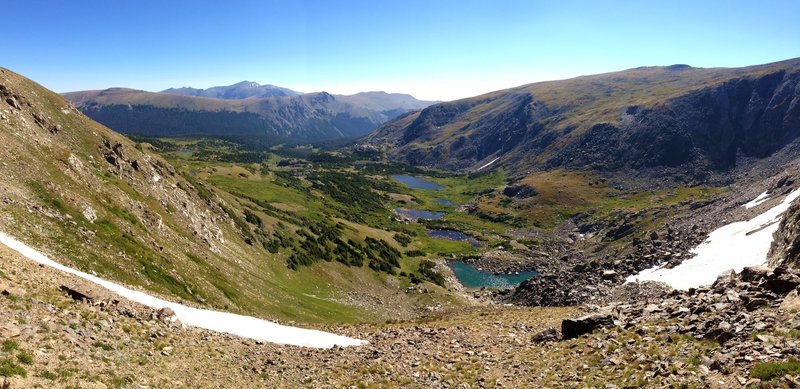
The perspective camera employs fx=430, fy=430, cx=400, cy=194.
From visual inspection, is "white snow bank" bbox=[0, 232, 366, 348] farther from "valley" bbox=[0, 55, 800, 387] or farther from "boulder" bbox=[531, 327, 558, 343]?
"boulder" bbox=[531, 327, 558, 343]

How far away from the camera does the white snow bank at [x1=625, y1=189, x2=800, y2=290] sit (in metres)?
58.9

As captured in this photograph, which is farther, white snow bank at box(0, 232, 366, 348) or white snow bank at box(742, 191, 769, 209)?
white snow bank at box(742, 191, 769, 209)

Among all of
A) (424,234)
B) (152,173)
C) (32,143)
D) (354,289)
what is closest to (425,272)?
(354,289)

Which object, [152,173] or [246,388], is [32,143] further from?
[246,388]

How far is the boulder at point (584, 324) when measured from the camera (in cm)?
3012

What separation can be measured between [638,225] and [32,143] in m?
142

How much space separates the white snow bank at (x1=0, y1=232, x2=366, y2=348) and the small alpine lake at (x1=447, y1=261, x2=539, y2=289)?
280 feet

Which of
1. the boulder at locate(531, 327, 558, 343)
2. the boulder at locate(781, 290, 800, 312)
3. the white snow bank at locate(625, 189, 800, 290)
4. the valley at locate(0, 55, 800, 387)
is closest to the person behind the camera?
the valley at locate(0, 55, 800, 387)

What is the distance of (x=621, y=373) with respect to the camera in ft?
72.6

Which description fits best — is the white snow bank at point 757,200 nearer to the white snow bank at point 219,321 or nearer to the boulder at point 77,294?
the white snow bank at point 219,321

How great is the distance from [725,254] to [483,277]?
214 ft

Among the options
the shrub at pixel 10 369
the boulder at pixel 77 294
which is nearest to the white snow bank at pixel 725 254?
the boulder at pixel 77 294

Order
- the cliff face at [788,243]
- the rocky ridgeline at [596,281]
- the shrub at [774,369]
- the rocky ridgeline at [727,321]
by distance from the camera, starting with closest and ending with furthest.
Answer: the shrub at [774,369], the rocky ridgeline at [727,321], the cliff face at [788,243], the rocky ridgeline at [596,281]

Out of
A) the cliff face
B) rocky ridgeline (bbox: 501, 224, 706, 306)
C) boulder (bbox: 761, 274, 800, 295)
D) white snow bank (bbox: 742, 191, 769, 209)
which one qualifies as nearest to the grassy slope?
rocky ridgeline (bbox: 501, 224, 706, 306)
